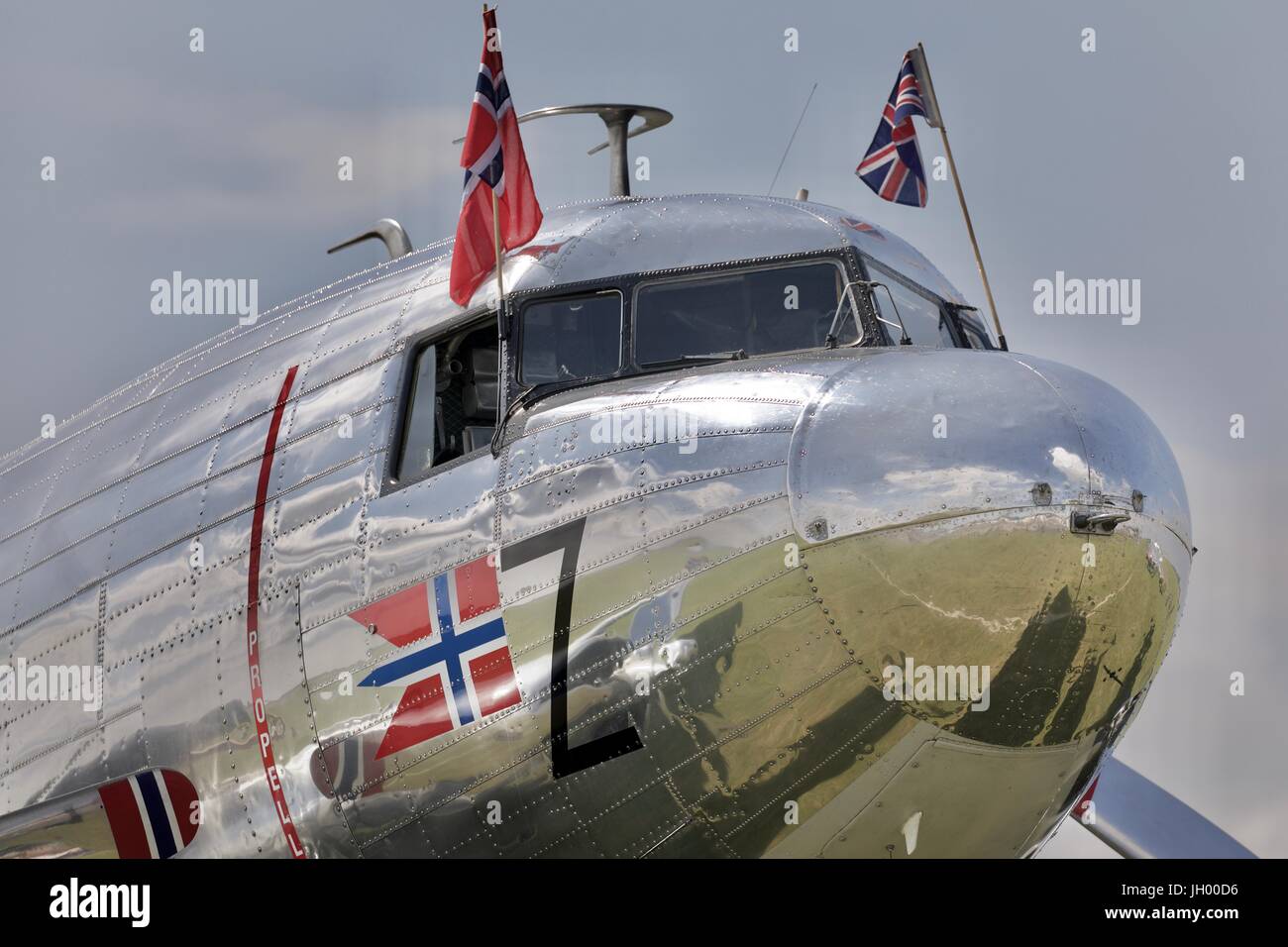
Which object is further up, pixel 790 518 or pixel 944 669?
pixel 790 518

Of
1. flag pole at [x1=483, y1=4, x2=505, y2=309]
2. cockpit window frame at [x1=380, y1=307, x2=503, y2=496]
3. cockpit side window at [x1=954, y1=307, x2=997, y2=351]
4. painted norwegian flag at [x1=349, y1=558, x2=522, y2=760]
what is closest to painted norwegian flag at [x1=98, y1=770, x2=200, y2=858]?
painted norwegian flag at [x1=349, y1=558, x2=522, y2=760]

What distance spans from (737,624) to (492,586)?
4.91ft

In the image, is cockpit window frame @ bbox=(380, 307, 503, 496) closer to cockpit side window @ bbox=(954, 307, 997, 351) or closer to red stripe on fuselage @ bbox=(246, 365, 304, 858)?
red stripe on fuselage @ bbox=(246, 365, 304, 858)

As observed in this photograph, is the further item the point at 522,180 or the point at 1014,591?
the point at 522,180

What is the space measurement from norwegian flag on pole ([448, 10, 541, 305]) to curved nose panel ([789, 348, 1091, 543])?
301cm

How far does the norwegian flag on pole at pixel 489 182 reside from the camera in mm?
10562

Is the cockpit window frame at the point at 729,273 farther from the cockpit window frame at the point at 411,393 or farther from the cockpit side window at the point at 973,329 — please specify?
the cockpit side window at the point at 973,329

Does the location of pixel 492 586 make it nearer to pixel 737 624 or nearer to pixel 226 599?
pixel 737 624

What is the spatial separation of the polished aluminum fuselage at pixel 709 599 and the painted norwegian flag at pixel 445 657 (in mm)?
90

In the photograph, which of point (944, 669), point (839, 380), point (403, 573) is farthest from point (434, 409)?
point (944, 669)

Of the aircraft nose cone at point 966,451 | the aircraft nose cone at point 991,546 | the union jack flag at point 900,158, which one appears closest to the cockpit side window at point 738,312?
the aircraft nose cone at point 966,451

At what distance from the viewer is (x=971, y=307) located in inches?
Answer: 472

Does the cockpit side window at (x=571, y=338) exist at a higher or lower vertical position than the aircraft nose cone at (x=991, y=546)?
higher
